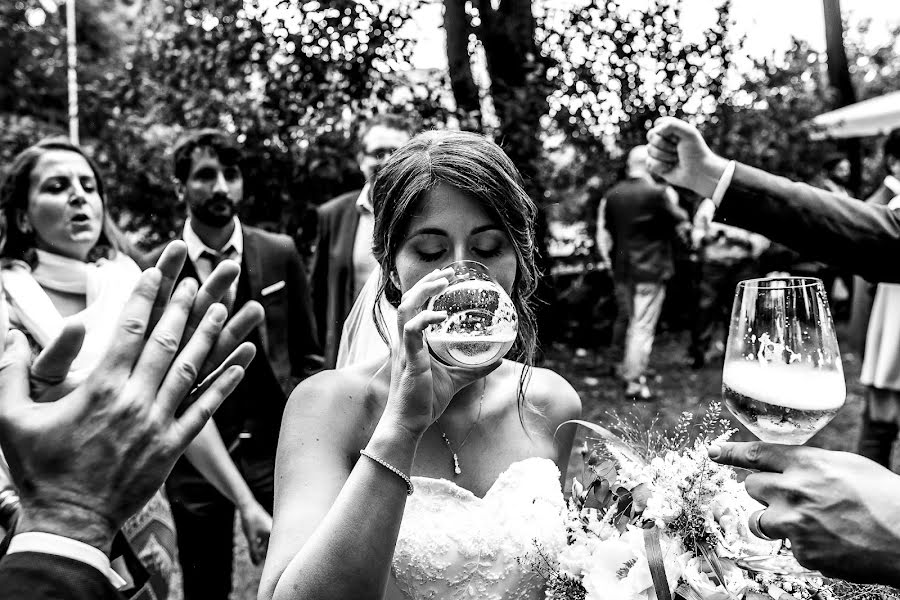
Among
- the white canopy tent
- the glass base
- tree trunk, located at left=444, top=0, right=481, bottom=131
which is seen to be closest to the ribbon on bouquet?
the glass base

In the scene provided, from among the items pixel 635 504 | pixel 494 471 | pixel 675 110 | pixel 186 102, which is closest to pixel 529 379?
pixel 494 471

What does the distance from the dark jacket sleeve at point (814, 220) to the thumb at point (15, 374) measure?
218cm

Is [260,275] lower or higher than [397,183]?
lower

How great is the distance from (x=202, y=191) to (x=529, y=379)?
2.24m

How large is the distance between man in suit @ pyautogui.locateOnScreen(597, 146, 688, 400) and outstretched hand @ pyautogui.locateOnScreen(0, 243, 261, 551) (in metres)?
7.06

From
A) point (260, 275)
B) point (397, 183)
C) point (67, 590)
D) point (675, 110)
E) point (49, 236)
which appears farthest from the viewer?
point (675, 110)

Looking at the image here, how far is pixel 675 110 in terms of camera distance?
7762 mm

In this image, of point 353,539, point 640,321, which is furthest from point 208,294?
point 640,321

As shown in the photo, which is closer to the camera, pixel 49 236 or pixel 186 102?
pixel 49 236

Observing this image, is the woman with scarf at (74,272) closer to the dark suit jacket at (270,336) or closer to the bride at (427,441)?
the dark suit jacket at (270,336)

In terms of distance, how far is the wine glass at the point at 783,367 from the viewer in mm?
1392

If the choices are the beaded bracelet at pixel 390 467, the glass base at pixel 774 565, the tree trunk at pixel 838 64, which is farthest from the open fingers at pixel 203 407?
the tree trunk at pixel 838 64

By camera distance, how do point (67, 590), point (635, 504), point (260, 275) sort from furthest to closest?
point (260, 275)
point (635, 504)
point (67, 590)

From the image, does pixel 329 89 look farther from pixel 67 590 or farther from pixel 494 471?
pixel 67 590
